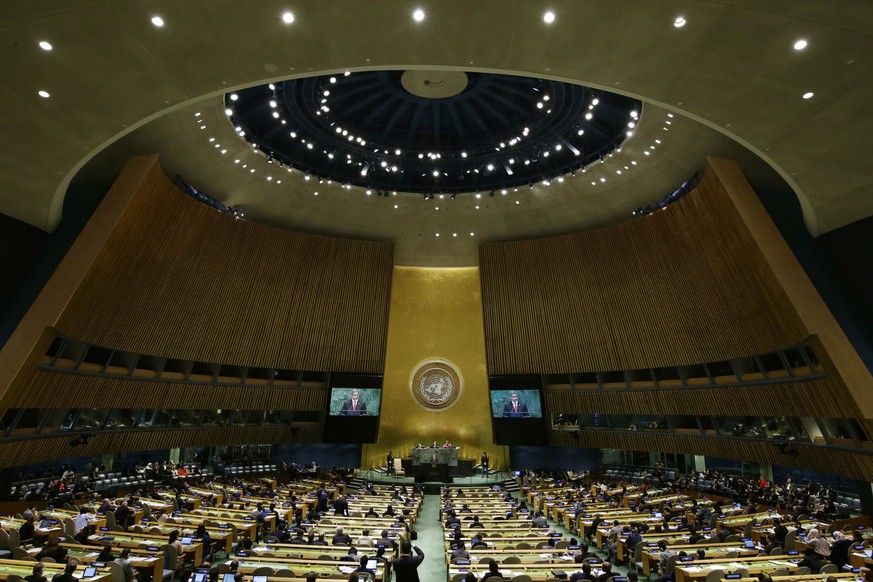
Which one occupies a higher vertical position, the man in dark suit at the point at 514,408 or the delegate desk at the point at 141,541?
the man in dark suit at the point at 514,408

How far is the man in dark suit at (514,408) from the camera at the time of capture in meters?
21.9

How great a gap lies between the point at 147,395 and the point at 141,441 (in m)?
1.63

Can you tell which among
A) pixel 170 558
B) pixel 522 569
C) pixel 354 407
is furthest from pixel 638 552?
pixel 354 407

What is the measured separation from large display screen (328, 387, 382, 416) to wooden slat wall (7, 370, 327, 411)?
0.52 m

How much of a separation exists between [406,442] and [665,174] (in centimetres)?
1773

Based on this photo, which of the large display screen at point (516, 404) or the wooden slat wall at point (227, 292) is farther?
the large display screen at point (516, 404)

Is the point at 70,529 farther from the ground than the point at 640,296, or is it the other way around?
the point at 640,296

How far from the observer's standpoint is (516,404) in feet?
72.0

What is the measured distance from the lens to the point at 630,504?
15.5 metres

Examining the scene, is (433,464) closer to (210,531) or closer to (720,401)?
(720,401)

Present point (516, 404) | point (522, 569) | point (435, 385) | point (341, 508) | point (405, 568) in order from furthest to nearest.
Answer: point (435, 385) < point (516, 404) < point (341, 508) < point (522, 569) < point (405, 568)

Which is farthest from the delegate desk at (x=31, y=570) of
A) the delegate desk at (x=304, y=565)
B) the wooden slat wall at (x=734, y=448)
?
the wooden slat wall at (x=734, y=448)

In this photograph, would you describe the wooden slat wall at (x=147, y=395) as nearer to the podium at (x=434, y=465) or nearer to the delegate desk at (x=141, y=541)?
the podium at (x=434, y=465)

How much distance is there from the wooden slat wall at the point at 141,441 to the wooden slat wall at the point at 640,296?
31.9 ft
